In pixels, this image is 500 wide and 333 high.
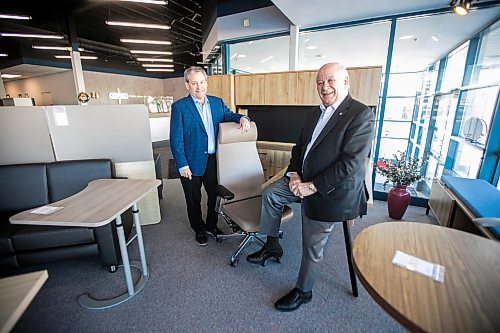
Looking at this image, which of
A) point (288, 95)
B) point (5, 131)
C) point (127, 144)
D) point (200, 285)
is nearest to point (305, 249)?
point (200, 285)

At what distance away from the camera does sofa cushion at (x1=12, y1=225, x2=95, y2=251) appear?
6.03ft

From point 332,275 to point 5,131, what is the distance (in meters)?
3.35

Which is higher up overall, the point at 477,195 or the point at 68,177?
the point at 68,177

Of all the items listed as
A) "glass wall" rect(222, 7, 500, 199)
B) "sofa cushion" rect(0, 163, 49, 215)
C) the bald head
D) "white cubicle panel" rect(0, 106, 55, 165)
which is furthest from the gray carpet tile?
"glass wall" rect(222, 7, 500, 199)

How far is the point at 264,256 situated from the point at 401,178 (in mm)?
1963

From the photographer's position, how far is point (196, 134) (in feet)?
7.38

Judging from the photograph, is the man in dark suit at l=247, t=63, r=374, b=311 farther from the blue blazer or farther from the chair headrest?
the blue blazer

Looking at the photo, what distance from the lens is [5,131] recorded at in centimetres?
236

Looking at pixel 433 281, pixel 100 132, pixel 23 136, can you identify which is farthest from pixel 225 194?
pixel 23 136

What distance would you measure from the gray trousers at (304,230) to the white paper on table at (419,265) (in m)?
0.56

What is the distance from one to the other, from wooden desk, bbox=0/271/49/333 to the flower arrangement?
3.28 m

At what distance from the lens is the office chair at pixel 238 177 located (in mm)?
2168

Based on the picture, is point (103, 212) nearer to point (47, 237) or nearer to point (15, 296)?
point (15, 296)

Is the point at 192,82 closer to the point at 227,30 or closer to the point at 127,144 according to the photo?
the point at 127,144
